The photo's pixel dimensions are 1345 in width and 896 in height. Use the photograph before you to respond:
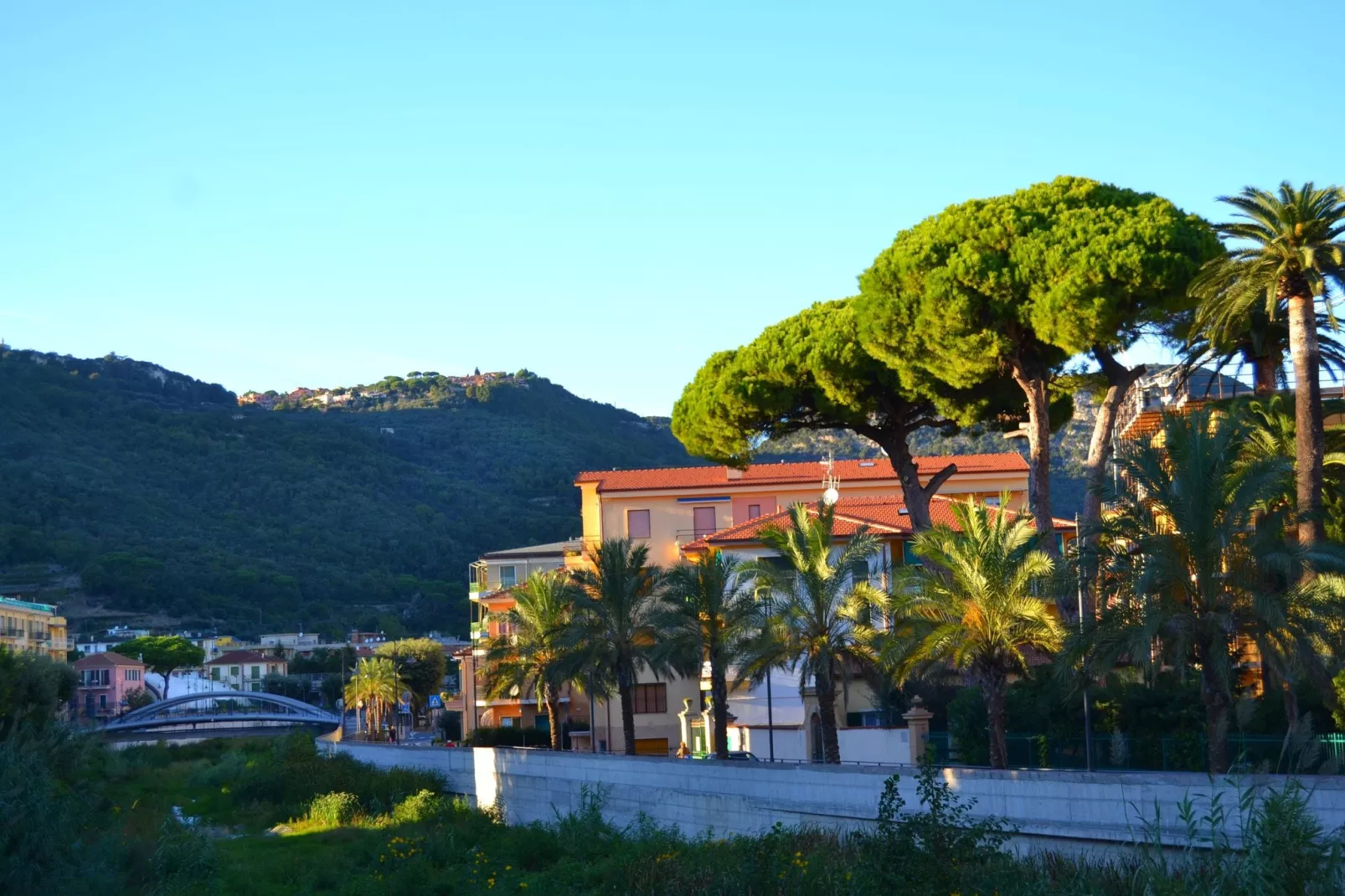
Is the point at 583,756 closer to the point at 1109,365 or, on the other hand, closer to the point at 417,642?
the point at 1109,365

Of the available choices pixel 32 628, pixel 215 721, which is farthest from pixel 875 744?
pixel 215 721

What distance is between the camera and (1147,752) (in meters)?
32.1

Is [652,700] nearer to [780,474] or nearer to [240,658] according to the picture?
[780,474]

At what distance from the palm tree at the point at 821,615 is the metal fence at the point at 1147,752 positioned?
3115 mm

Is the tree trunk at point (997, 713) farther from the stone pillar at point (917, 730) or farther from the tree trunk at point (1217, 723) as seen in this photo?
the stone pillar at point (917, 730)

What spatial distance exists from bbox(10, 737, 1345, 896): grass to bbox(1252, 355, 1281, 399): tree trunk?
19072 mm

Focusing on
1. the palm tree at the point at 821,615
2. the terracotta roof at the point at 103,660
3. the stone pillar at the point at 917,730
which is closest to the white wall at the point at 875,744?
the stone pillar at the point at 917,730

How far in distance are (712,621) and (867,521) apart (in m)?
11.7

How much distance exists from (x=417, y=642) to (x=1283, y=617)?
87123 millimetres

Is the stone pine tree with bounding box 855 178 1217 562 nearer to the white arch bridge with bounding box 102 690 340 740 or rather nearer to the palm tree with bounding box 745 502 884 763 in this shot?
the palm tree with bounding box 745 502 884 763

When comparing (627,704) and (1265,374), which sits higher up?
(1265,374)

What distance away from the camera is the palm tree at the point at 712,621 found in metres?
38.5

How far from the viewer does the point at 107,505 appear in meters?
172

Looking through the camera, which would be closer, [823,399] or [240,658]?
[823,399]
